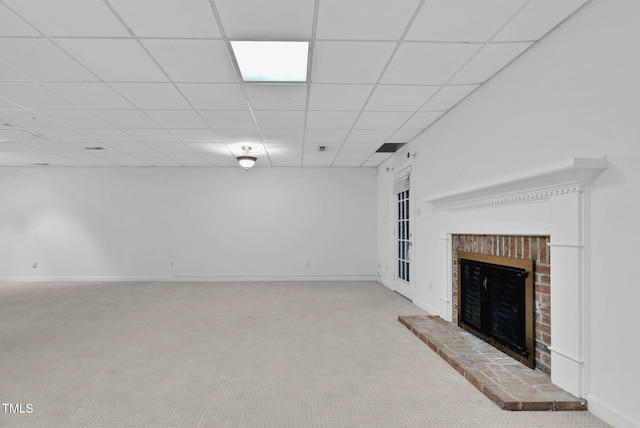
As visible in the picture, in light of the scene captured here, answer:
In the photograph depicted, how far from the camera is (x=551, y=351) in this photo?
8.00 feet

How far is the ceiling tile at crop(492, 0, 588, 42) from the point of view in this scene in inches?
85.8

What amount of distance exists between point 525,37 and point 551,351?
234 centimetres

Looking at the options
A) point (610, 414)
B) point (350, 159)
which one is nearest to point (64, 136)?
point (350, 159)

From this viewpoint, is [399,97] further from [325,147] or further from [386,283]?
[386,283]

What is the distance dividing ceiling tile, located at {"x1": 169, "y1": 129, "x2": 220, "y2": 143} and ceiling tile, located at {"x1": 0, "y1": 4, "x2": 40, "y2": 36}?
250 cm

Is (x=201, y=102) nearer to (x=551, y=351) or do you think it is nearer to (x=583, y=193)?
(x=583, y=193)

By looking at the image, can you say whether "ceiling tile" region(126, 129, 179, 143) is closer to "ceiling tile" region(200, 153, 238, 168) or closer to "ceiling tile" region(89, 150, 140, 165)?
"ceiling tile" region(200, 153, 238, 168)

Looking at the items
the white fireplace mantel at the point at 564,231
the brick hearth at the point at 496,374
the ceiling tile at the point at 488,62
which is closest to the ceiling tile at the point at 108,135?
the ceiling tile at the point at 488,62

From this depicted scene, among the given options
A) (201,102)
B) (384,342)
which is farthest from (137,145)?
(384,342)

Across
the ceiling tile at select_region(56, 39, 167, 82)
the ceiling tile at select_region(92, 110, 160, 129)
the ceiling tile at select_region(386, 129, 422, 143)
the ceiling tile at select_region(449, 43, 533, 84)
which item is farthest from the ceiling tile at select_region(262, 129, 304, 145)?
the ceiling tile at select_region(449, 43, 533, 84)

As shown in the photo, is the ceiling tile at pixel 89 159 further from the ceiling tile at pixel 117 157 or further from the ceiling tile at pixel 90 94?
the ceiling tile at pixel 90 94

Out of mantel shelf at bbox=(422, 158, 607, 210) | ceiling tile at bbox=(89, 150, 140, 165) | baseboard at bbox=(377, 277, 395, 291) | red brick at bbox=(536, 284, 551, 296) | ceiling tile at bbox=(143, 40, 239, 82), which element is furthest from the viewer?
baseboard at bbox=(377, 277, 395, 291)

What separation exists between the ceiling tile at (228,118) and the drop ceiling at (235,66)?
0.08ft

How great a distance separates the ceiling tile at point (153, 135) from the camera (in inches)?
199
